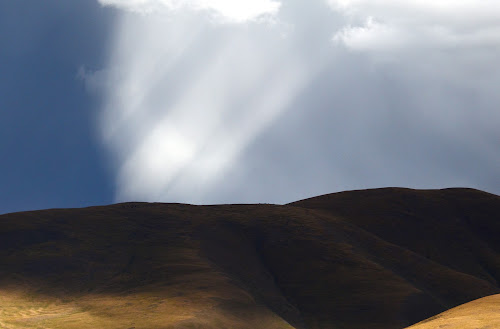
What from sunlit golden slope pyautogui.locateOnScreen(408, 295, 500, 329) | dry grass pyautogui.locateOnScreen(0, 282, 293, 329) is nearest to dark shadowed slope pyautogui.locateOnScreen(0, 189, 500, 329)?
dry grass pyautogui.locateOnScreen(0, 282, 293, 329)

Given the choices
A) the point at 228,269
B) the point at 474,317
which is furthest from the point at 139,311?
the point at 474,317

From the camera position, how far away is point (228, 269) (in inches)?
3511

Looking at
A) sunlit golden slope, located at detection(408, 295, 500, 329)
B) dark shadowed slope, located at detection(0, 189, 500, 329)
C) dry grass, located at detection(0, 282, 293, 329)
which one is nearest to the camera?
sunlit golden slope, located at detection(408, 295, 500, 329)

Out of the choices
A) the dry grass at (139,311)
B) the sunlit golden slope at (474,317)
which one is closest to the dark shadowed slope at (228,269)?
the dry grass at (139,311)

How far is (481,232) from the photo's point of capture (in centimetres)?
13400

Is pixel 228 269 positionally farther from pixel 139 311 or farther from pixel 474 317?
pixel 474 317

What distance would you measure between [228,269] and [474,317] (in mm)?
55408

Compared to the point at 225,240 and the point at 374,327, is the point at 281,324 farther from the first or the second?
the point at 225,240

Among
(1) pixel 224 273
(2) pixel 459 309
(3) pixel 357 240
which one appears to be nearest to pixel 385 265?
(3) pixel 357 240

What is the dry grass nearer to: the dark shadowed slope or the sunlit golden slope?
the dark shadowed slope

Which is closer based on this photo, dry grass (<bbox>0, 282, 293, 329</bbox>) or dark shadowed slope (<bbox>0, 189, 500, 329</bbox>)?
dry grass (<bbox>0, 282, 293, 329</bbox>)

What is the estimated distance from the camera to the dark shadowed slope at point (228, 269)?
235 feet

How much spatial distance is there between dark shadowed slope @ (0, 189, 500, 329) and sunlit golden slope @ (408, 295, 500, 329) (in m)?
29.7

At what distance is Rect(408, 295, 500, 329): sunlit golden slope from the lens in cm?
3375
